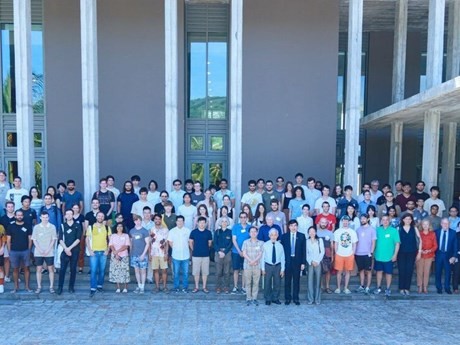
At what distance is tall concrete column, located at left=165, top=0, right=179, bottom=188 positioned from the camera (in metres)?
11.4

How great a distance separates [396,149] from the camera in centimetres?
1452

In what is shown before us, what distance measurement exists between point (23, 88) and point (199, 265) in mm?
7035

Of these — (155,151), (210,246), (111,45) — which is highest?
→ (111,45)

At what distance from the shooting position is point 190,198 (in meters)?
9.41

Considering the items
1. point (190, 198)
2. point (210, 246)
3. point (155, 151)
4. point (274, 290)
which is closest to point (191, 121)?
point (155, 151)

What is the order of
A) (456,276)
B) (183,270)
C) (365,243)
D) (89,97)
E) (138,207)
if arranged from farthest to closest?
1. (89,97)
2. (138,207)
3. (456,276)
4. (183,270)
5. (365,243)

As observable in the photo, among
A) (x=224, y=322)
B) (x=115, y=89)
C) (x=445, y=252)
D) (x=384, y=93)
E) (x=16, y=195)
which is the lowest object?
(x=224, y=322)

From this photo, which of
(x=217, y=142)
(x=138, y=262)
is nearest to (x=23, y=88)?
(x=138, y=262)

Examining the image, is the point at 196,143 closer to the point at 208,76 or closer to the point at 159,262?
the point at 208,76

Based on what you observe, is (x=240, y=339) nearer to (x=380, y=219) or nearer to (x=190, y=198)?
(x=190, y=198)

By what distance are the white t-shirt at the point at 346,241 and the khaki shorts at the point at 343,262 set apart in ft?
0.30

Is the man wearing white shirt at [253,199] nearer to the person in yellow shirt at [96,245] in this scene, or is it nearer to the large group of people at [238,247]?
the large group of people at [238,247]

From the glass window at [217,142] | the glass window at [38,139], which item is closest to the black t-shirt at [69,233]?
the glass window at [38,139]

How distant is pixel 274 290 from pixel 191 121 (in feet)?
25.9
